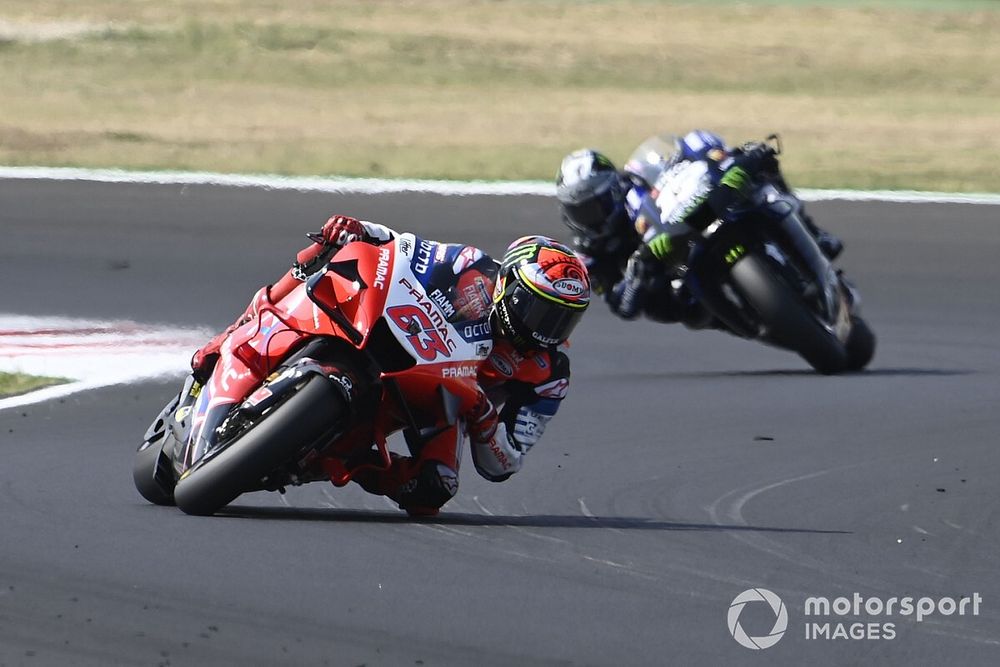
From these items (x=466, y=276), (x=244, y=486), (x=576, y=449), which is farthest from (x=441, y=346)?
(x=576, y=449)

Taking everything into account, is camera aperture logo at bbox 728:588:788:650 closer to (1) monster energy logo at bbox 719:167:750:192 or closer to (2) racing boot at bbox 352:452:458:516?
(2) racing boot at bbox 352:452:458:516

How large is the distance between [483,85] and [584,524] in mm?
17061

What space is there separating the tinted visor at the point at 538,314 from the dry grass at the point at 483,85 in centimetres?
1033

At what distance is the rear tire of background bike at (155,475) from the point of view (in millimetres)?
6582

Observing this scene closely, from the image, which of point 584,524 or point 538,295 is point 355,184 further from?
point 538,295

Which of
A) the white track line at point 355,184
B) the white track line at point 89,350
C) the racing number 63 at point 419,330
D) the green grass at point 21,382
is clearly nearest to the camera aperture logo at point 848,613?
the racing number 63 at point 419,330

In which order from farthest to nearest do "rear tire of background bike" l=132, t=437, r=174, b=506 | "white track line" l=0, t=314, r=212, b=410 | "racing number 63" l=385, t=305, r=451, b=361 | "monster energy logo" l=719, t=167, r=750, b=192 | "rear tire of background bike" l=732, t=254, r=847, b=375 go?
"monster energy logo" l=719, t=167, r=750, b=192 → "rear tire of background bike" l=732, t=254, r=847, b=375 → "white track line" l=0, t=314, r=212, b=410 → "rear tire of background bike" l=132, t=437, r=174, b=506 → "racing number 63" l=385, t=305, r=451, b=361

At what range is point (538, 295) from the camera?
20.8ft

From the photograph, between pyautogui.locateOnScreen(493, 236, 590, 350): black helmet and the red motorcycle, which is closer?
the red motorcycle

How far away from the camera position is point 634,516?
6.93 meters

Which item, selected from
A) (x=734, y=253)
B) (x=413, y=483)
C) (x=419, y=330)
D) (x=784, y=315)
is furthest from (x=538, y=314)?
(x=734, y=253)

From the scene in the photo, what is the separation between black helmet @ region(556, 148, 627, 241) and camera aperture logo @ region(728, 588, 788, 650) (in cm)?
583

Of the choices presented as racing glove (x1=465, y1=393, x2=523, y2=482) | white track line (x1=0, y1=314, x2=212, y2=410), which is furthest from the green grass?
racing glove (x1=465, y1=393, x2=523, y2=482)

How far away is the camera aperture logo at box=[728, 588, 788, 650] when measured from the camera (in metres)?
5.07
